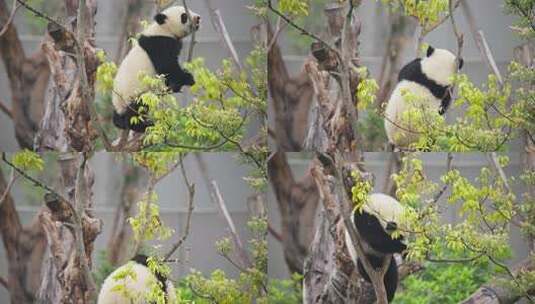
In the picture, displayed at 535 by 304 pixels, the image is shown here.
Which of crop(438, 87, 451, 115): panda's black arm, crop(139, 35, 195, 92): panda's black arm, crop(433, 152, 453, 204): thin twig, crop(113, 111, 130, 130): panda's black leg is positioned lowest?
crop(433, 152, 453, 204): thin twig

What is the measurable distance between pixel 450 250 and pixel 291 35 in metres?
1.05

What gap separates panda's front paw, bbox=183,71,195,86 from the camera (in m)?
3.59

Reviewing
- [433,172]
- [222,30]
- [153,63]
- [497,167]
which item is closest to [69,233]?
[153,63]

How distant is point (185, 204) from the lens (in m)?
3.60

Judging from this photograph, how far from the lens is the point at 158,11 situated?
140 inches

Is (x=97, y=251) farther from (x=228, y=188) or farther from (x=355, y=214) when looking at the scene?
(x=355, y=214)

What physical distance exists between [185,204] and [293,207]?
433 mm

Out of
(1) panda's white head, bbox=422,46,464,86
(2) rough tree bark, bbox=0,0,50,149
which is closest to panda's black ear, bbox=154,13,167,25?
(2) rough tree bark, bbox=0,0,50,149

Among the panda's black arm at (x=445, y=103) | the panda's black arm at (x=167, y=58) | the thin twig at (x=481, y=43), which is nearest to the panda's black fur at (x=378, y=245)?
the panda's black arm at (x=445, y=103)

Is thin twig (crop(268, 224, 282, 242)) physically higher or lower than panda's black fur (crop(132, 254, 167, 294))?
higher

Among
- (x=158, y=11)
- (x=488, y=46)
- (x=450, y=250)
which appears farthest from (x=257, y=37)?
(x=450, y=250)

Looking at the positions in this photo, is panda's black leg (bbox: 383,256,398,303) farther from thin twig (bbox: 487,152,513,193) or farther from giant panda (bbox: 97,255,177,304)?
giant panda (bbox: 97,255,177,304)

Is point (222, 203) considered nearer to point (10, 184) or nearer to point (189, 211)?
point (189, 211)

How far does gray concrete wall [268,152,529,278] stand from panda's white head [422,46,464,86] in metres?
0.30
